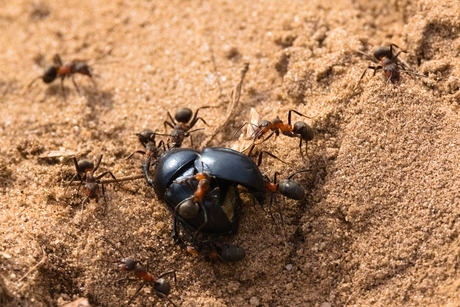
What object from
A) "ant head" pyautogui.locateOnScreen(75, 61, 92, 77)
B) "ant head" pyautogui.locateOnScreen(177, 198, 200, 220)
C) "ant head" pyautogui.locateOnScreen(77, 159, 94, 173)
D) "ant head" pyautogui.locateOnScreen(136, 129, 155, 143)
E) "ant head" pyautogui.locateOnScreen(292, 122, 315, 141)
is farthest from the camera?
"ant head" pyautogui.locateOnScreen(75, 61, 92, 77)

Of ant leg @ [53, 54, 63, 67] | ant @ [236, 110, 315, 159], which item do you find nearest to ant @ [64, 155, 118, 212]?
ant @ [236, 110, 315, 159]

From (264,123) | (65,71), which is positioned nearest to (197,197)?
(264,123)

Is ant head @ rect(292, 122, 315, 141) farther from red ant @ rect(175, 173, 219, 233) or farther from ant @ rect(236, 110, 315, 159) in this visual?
red ant @ rect(175, 173, 219, 233)

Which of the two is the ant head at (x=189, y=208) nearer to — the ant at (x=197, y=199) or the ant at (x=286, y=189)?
the ant at (x=197, y=199)

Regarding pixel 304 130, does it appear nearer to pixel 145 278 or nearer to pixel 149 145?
pixel 149 145

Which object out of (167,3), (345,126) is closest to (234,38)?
(167,3)
